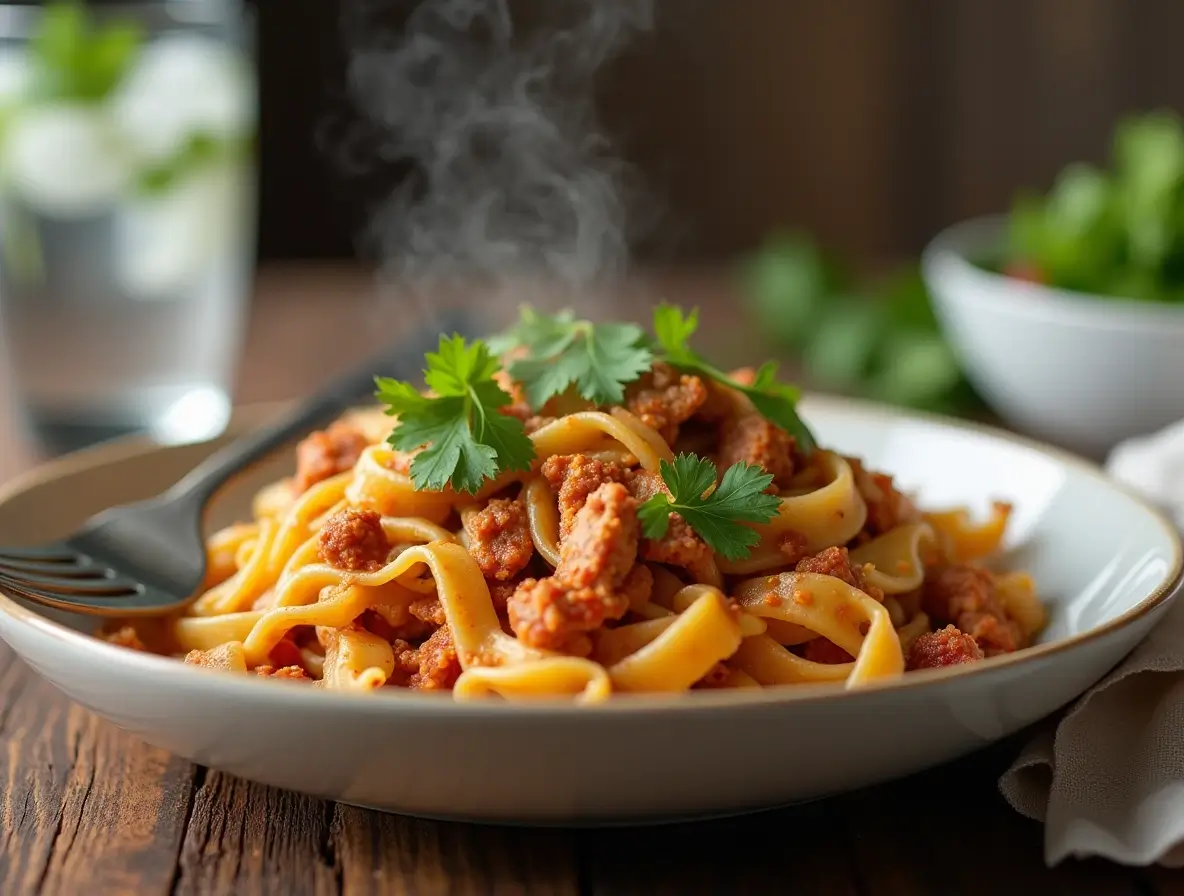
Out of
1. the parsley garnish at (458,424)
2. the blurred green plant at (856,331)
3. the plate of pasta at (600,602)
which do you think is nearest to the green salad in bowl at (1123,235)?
the blurred green plant at (856,331)

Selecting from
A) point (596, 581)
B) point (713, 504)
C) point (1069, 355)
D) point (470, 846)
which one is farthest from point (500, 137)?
point (470, 846)

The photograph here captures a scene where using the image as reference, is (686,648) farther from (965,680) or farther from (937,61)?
(937,61)

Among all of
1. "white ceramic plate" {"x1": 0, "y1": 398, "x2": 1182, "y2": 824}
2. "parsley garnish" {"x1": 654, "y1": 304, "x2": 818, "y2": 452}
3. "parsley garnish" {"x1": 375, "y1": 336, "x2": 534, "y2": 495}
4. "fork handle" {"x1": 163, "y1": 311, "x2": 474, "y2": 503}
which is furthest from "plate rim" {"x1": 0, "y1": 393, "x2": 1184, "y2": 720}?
"fork handle" {"x1": 163, "y1": 311, "x2": 474, "y2": 503}

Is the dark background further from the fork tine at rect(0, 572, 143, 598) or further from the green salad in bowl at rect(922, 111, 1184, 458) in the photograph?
the fork tine at rect(0, 572, 143, 598)

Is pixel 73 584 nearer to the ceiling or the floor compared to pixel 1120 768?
nearer to the floor

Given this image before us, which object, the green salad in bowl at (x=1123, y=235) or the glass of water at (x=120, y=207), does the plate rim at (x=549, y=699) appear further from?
the green salad in bowl at (x=1123, y=235)

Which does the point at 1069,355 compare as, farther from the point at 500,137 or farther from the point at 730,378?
the point at 500,137

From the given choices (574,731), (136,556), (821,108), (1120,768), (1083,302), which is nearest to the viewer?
(574,731)

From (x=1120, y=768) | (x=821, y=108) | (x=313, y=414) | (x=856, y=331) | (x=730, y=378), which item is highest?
(x=730, y=378)
